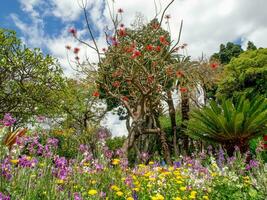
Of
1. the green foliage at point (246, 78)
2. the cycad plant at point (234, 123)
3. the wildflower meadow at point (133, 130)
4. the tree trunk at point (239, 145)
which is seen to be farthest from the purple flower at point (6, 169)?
the green foliage at point (246, 78)

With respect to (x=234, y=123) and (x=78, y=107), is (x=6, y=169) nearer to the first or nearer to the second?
(x=234, y=123)

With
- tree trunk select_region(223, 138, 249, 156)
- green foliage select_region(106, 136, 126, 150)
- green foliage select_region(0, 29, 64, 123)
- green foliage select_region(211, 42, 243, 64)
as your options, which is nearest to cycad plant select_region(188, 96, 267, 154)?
tree trunk select_region(223, 138, 249, 156)

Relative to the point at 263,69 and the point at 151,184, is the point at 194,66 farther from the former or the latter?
the point at 151,184

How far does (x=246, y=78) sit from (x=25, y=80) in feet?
43.5

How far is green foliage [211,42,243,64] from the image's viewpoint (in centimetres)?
3084

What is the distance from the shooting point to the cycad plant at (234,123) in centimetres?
995

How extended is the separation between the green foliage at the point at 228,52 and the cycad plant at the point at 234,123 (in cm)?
2095

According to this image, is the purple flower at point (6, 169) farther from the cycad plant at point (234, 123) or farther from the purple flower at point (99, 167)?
the cycad plant at point (234, 123)

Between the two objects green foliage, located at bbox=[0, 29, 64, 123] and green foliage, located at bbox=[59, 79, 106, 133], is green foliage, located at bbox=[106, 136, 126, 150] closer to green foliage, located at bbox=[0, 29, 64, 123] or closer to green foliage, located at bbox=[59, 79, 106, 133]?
green foliage, located at bbox=[59, 79, 106, 133]

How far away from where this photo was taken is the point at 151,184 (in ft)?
16.8

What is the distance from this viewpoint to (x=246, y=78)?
68.1 ft

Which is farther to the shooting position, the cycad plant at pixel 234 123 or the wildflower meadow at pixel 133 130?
the cycad plant at pixel 234 123

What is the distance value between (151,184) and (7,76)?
28.2ft

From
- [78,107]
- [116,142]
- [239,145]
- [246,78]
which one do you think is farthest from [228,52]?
[239,145]
